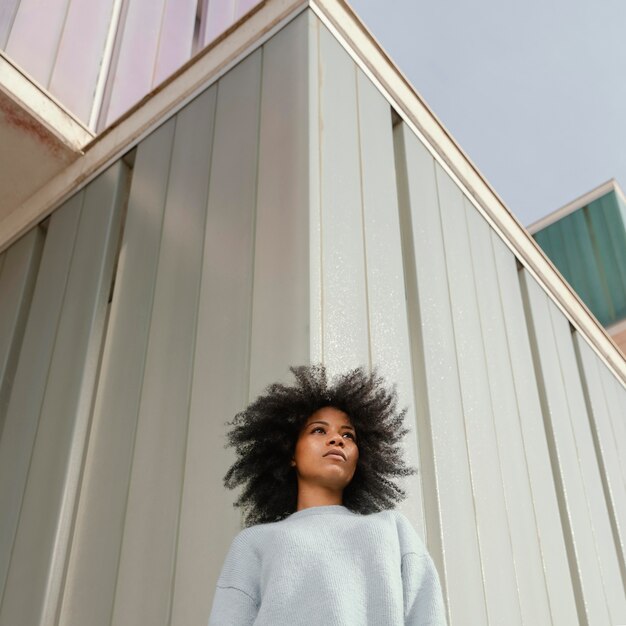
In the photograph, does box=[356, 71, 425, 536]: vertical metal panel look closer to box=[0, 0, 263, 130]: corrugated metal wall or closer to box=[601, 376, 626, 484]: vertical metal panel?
box=[0, 0, 263, 130]: corrugated metal wall

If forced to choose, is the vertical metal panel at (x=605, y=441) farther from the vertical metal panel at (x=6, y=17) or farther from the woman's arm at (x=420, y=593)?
the vertical metal panel at (x=6, y=17)

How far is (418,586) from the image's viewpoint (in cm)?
183

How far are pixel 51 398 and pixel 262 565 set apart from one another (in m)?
2.06

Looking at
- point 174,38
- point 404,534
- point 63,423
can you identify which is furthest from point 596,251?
point 404,534

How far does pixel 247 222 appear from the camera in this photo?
Result: 10.6ft

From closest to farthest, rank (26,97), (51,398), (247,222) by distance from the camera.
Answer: (247,222) → (51,398) → (26,97)

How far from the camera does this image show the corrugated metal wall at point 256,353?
2801 millimetres

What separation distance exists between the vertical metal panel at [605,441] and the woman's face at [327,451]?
286cm

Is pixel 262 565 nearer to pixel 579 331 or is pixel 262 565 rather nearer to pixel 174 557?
pixel 174 557

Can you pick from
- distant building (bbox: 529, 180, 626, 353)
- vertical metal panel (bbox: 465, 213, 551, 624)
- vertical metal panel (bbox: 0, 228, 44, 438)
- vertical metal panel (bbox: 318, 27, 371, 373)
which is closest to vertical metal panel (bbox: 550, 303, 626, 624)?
vertical metal panel (bbox: 465, 213, 551, 624)

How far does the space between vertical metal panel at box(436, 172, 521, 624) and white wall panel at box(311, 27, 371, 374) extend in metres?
0.76

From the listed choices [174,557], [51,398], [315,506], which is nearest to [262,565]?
[315,506]

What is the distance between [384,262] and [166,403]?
994mm

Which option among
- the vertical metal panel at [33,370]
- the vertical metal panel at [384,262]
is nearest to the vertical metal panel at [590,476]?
the vertical metal panel at [384,262]
